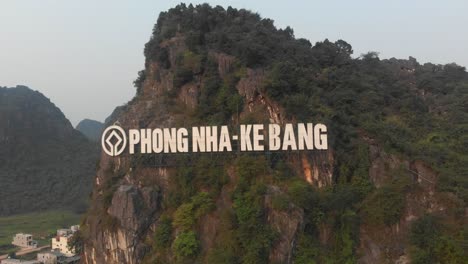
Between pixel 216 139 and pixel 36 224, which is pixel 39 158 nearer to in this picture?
pixel 36 224

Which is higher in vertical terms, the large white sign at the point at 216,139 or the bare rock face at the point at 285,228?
the large white sign at the point at 216,139

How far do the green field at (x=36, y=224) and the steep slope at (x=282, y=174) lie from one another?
36.3m

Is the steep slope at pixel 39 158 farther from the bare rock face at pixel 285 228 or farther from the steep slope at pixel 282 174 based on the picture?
the bare rock face at pixel 285 228

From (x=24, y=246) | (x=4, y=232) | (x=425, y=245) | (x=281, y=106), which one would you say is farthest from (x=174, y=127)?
(x=4, y=232)

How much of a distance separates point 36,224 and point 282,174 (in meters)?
57.2

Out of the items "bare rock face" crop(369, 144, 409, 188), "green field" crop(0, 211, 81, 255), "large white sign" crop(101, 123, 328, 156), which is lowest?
"green field" crop(0, 211, 81, 255)

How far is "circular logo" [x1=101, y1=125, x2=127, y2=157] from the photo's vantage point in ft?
92.8

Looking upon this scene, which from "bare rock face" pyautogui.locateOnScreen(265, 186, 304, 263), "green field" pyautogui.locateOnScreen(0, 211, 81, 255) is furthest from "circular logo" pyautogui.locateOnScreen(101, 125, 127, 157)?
"green field" pyautogui.locateOnScreen(0, 211, 81, 255)

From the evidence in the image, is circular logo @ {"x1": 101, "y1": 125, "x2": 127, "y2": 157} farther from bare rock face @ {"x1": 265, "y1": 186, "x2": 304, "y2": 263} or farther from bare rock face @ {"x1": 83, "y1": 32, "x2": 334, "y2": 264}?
bare rock face @ {"x1": 265, "y1": 186, "x2": 304, "y2": 263}

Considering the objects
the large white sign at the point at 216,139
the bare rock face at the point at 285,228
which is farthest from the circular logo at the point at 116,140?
the bare rock face at the point at 285,228

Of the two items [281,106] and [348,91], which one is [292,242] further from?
[348,91]

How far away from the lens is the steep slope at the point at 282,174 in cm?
2400

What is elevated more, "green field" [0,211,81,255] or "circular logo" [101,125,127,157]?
"circular logo" [101,125,127,157]

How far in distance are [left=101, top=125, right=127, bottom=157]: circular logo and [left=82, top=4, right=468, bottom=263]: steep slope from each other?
96cm
